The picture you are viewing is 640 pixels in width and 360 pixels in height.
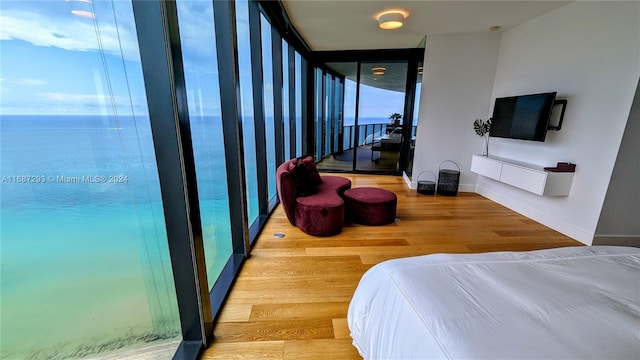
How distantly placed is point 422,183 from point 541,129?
182 cm

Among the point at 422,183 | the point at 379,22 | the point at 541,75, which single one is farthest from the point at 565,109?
the point at 379,22

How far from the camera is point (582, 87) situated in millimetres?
2902

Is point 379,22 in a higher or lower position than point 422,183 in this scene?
higher

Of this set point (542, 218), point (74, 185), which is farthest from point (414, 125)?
point (74, 185)

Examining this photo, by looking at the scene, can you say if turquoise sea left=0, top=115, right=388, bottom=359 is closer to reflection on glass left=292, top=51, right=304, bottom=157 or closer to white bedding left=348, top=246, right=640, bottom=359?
white bedding left=348, top=246, right=640, bottom=359

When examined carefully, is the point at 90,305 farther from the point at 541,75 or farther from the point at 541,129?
the point at 541,75

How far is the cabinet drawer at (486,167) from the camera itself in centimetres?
385

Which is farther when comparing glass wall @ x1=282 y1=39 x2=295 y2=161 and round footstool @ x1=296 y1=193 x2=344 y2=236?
glass wall @ x1=282 y1=39 x2=295 y2=161

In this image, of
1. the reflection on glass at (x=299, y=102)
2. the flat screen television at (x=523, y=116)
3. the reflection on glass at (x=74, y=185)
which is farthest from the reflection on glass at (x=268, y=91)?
the flat screen television at (x=523, y=116)

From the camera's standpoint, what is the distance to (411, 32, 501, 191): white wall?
14.0ft

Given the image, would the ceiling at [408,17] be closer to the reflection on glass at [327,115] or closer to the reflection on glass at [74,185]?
the reflection on glass at [327,115]

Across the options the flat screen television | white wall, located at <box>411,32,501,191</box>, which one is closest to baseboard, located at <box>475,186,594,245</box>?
white wall, located at <box>411,32,501,191</box>

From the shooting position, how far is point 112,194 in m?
1.01

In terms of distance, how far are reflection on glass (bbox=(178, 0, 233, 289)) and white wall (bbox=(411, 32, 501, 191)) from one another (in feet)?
12.6
